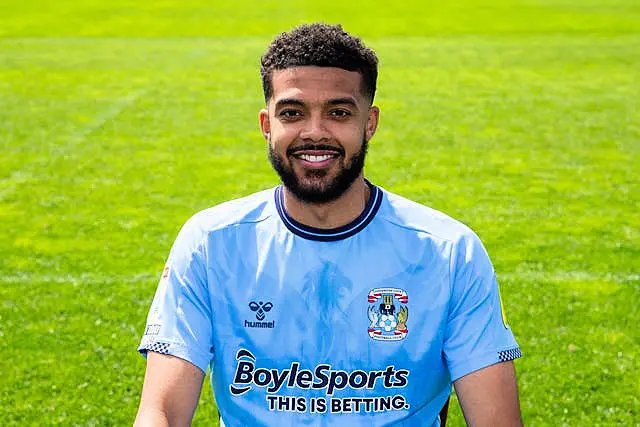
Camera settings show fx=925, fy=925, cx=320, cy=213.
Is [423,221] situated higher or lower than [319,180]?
lower

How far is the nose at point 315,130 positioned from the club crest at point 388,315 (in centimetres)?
54

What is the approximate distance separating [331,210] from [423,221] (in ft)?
1.03

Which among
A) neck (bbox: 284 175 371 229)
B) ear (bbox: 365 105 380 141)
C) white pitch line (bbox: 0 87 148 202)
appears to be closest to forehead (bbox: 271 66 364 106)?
ear (bbox: 365 105 380 141)

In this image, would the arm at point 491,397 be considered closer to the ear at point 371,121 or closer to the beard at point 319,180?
the beard at point 319,180

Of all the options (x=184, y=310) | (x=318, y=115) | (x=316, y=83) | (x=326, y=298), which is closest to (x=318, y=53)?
(x=316, y=83)

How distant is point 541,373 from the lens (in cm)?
564

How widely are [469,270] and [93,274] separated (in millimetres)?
4767

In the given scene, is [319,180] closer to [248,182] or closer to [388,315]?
[388,315]

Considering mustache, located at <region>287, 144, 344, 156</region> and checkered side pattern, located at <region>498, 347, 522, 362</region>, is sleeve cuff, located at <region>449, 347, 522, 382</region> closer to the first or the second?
checkered side pattern, located at <region>498, 347, 522, 362</region>

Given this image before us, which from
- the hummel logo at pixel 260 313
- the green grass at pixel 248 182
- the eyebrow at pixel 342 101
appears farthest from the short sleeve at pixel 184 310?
the green grass at pixel 248 182

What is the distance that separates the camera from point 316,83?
298 centimetres

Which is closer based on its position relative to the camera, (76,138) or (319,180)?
(319,180)

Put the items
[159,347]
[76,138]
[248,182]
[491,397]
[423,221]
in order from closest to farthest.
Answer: [491,397]
[159,347]
[423,221]
[248,182]
[76,138]

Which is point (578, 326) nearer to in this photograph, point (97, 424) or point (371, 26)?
point (97, 424)
